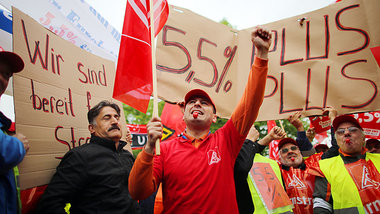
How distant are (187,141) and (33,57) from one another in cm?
153

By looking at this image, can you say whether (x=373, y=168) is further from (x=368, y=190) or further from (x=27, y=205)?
(x=27, y=205)

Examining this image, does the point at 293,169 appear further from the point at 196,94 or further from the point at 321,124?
the point at 196,94

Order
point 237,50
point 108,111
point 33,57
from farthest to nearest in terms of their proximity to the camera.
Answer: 1. point 237,50
2. point 108,111
3. point 33,57

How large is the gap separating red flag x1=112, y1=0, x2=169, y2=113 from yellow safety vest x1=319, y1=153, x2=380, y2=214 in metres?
2.05

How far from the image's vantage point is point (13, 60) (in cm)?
175

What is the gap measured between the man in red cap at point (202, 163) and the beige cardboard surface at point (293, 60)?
1012 mm

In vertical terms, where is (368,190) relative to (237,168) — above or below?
below

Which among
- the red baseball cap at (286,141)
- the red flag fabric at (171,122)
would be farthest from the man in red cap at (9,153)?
the red flag fabric at (171,122)

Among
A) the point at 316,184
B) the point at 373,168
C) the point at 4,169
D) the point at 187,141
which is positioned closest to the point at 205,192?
the point at 187,141

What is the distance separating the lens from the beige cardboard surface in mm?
2455

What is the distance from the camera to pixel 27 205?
1837 millimetres

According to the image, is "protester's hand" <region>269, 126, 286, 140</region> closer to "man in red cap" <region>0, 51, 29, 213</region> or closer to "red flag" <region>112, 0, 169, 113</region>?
"red flag" <region>112, 0, 169, 113</region>

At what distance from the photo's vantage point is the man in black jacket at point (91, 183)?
5.90 ft

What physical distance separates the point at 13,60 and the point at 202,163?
1609 mm
